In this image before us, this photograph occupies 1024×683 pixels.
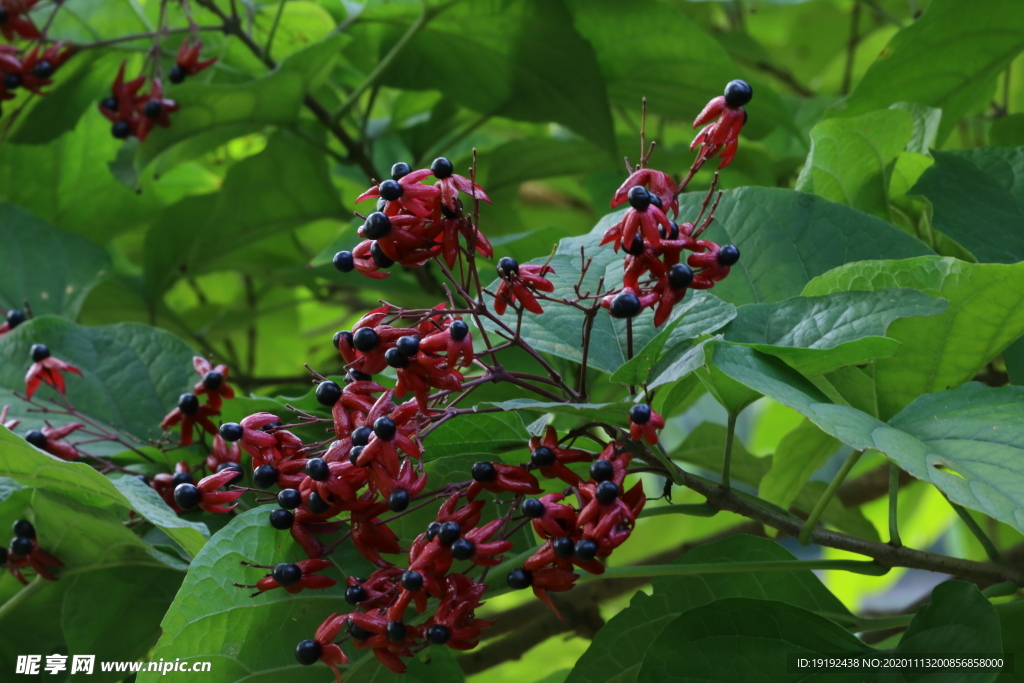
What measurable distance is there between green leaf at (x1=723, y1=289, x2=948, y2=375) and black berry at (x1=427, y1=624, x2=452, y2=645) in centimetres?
33

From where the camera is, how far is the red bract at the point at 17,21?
1.49 meters

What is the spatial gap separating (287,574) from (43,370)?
540 millimetres

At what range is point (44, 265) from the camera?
1606 millimetres

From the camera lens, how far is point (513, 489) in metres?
0.76

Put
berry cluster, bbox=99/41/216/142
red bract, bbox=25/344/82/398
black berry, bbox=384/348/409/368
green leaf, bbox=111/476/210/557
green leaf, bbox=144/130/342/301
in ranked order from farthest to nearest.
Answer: green leaf, bbox=144/130/342/301 < berry cluster, bbox=99/41/216/142 < red bract, bbox=25/344/82/398 < green leaf, bbox=111/476/210/557 < black berry, bbox=384/348/409/368

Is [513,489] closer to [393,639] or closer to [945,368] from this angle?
[393,639]

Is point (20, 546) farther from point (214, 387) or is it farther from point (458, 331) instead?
point (458, 331)

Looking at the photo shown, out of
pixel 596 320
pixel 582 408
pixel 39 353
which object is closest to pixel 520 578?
pixel 582 408

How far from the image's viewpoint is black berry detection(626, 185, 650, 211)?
0.71 m

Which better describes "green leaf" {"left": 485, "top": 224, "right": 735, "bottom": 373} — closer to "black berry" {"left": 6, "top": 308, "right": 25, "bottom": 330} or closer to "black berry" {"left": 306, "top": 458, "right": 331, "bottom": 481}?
"black berry" {"left": 306, "top": 458, "right": 331, "bottom": 481}

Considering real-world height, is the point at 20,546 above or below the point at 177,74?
below

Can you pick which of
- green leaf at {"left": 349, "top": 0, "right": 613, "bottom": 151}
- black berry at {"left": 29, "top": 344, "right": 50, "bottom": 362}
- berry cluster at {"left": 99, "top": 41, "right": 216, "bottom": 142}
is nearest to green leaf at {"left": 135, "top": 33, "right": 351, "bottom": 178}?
berry cluster at {"left": 99, "top": 41, "right": 216, "bottom": 142}

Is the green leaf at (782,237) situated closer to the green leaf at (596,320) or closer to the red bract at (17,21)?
the green leaf at (596,320)

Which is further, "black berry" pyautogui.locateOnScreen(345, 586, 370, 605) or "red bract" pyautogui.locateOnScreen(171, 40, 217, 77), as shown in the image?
"red bract" pyautogui.locateOnScreen(171, 40, 217, 77)
